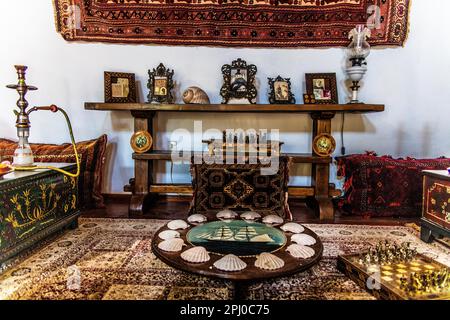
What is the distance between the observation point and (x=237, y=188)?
2287mm

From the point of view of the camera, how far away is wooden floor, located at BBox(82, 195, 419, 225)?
7.96ft

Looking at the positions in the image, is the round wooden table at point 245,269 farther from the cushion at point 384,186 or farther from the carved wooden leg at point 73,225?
the cushion at point 384,186

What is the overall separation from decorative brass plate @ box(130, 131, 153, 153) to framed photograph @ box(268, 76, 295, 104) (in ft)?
3.71

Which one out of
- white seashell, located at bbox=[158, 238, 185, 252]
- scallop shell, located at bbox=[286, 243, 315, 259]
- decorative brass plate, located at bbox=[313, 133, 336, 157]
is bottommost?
scallop shell, located at bbox=[286, 243, 315, 259]

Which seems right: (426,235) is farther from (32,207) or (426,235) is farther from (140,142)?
(32,207)

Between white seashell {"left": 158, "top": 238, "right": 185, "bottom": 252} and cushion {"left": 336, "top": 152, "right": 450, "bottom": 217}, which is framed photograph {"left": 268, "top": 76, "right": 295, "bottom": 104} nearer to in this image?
cushion {"left": 336, "top": 152, "right": 450, "bottom": 217}

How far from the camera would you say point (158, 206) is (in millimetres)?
2803

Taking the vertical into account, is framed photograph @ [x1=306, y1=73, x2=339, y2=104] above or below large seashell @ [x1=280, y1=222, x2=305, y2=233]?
above

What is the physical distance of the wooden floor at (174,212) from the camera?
2.43m

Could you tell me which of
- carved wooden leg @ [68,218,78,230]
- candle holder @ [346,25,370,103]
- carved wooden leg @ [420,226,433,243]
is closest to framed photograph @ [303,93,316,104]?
candle holder @ [346,25,370,103]

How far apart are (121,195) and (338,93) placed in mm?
2299

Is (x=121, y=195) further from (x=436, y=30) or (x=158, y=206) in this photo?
(x=436, y=30)

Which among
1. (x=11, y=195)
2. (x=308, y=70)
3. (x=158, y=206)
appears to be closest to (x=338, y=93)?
(x=308, y=70)

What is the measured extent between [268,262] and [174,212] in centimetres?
166
